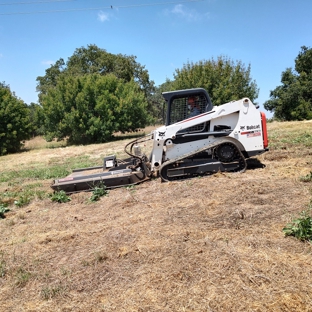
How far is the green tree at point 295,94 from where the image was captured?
105ft

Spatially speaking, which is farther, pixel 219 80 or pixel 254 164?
pixel 219 80

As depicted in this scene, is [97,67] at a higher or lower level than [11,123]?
higher

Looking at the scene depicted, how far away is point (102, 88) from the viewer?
85.4 feet

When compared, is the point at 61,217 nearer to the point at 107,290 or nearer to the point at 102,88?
the point at 107,290

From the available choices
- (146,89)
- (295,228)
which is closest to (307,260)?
(295,228)

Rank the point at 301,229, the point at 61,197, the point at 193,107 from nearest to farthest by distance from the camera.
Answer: the point at 301,229 → the point at 61,197 → the point at 193,107

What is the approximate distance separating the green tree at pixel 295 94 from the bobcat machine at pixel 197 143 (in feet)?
90.1

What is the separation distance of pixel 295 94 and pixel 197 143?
29.7 meters

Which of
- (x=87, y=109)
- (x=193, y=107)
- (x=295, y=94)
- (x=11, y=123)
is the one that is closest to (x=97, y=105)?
(x=87, y=109)

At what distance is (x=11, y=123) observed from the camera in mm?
25828

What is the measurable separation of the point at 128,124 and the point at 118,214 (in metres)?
21.4

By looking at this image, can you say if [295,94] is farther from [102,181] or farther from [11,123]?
[102,181]

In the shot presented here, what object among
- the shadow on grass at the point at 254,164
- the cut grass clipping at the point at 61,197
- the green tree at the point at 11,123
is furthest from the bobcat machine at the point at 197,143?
the green tree at the point at 11,123

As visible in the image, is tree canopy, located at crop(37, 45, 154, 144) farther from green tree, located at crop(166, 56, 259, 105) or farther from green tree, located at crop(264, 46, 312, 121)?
green tree, located at crop(264, 46, 312, 121)
